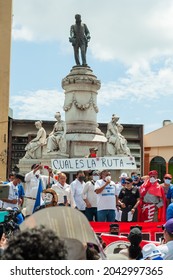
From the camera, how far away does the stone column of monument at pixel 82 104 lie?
23503mm

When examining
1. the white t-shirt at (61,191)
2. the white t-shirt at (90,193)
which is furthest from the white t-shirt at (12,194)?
the white t-shirt at (90,193)

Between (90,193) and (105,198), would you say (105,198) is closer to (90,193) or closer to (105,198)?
(105,198)

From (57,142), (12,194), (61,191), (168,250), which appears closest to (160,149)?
(57,142)

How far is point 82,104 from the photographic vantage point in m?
23.9

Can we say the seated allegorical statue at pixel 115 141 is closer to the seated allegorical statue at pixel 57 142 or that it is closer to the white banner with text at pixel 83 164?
the seated allegorical statue at pixel 57 142

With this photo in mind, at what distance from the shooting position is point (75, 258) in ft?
9.24

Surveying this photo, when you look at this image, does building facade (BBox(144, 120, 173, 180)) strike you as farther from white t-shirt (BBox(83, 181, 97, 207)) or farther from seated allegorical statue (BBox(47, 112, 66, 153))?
white t-shirt (BBox(83, 181, 97, 207))

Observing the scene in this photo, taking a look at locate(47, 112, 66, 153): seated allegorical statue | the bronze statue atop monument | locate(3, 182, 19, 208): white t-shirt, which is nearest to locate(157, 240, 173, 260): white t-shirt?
locate(3, 182, 19, 208): white t-shirt

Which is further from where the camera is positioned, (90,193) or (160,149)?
(160,149)

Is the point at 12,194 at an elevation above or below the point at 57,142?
A: below

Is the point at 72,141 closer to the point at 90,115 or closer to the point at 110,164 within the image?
the point at 90,115
